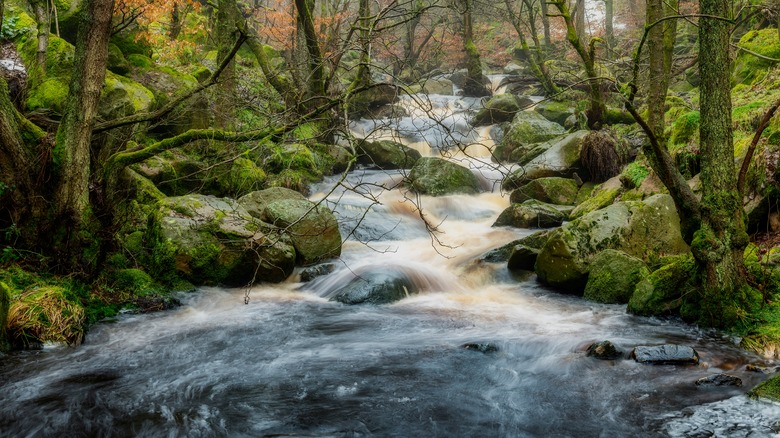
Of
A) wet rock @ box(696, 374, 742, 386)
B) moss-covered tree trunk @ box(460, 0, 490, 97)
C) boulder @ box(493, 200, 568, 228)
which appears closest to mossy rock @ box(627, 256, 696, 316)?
wet rock @ box(696, 374, 742, 386)

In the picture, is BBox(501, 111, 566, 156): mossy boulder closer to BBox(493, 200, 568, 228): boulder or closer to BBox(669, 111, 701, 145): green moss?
BBox(493, 200, 568, 228): boulder

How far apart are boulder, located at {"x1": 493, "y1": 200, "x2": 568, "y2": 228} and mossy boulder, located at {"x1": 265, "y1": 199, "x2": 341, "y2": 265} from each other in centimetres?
394

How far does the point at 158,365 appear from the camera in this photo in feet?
20.7

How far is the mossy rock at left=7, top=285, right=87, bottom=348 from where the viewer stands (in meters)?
6.24

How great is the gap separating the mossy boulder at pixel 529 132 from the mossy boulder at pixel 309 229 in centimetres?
823

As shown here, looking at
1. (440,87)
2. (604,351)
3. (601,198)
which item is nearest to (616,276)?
(604,351)

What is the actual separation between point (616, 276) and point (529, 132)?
9512 mm

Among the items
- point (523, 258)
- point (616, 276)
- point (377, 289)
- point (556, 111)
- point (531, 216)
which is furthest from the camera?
point (556, 111)

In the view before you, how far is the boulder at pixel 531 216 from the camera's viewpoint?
38.6 ft

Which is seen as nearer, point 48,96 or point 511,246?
point 48,96

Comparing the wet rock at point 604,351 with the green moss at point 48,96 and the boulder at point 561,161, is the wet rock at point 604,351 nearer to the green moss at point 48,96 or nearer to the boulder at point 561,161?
the boulder at point 561,161

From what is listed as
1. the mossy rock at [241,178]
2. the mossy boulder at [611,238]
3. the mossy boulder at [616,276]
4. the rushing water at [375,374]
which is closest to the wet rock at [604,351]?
the rushing water at [375,374]

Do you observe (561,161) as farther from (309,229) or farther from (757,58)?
A: (309,229)

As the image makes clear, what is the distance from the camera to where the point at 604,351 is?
20.3ft
